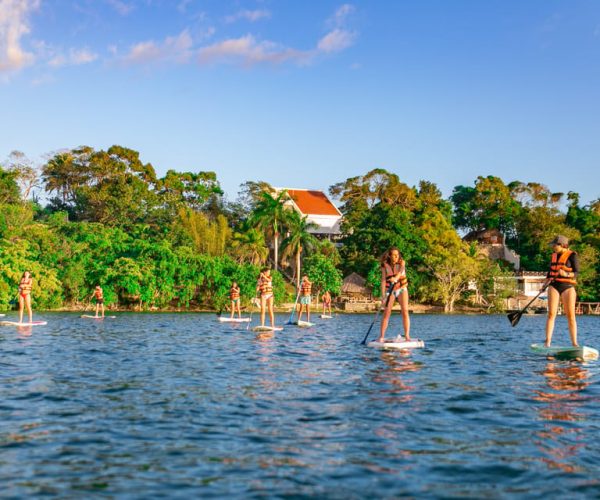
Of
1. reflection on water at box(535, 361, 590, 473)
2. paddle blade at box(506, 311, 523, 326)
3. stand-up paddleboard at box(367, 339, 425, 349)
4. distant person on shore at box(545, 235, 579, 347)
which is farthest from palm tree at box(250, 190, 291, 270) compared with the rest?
reflection on water at box(535, 361, 590, 473)

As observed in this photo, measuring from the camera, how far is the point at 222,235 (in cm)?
6756

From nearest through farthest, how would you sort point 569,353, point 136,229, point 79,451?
point 79,451 < point 569,353 < point 136,229

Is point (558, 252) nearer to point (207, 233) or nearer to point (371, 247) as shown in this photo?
point (207, 233)

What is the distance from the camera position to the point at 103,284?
54438mm

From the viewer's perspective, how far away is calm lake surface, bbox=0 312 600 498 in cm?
563

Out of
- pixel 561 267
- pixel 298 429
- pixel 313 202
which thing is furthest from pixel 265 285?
pixel 313 202

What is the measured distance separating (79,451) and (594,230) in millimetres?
86652

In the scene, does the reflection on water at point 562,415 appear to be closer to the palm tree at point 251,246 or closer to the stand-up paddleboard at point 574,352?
the stand-up paddleboard at point 574,352

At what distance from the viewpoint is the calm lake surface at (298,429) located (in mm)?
5629

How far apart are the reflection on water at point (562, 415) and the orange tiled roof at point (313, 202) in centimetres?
7462

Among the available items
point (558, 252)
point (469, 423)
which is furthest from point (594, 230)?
point (469, 423)

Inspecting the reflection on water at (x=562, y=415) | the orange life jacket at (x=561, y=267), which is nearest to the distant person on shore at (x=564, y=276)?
the orange life jacket at (x=561, y=267)

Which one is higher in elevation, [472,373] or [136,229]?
[136,229]

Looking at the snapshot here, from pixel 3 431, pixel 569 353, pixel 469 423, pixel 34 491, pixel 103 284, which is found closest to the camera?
pixel 34 491
